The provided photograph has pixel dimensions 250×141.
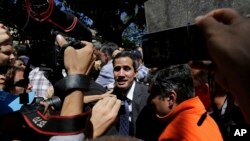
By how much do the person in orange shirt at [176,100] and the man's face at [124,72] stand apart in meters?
1.07

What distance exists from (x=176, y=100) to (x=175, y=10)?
794mm

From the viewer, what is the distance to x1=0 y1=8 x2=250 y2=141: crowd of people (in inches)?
30.0

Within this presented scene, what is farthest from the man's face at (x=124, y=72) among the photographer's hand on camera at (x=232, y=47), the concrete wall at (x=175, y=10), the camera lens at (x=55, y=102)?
the photographer's hand on camera at (x=232, y=47)

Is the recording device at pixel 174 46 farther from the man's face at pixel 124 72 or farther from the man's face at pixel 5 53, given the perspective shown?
the man's face at pixel 124 72

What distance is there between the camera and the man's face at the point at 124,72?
4297mm

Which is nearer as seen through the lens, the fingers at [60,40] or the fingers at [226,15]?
the fingers at [226,15]

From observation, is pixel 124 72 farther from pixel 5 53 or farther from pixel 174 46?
pixel 174 46

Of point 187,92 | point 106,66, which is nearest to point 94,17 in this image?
point 106,66

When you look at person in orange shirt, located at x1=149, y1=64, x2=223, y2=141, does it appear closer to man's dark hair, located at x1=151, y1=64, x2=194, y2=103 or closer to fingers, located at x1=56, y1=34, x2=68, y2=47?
man's dark hair, located at x1=151, y1=64, x2=194, y2=103

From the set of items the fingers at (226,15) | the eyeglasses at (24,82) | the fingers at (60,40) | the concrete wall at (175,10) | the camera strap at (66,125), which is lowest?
the camera strap at (66,125)

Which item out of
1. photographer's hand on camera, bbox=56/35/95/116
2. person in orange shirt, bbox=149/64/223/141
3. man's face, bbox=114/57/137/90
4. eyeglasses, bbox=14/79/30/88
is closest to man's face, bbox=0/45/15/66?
eyeglasses, bbox=14/79/30/88

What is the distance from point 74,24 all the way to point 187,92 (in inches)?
58.3

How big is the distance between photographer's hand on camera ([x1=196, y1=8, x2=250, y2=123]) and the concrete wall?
1497mm

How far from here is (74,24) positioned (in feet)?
5.61
